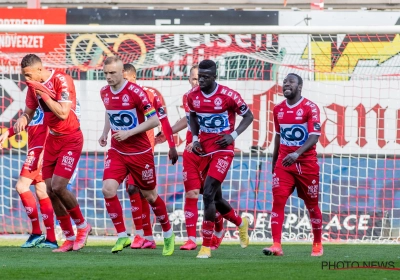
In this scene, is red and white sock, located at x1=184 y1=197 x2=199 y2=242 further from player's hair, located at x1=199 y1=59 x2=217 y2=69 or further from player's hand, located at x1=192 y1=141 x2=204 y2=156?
player's hair, located at x1=199 y1=59 x2=217 y2=69

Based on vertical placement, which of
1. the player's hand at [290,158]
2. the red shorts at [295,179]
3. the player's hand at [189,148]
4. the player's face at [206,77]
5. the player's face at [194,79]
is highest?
the player's face at [194,79]

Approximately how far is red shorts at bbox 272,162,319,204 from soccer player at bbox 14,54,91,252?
93.4 inches

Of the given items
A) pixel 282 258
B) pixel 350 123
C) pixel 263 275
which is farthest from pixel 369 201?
pixel 263 275

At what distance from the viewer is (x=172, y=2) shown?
19.4m

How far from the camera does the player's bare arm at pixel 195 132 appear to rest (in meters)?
10.6

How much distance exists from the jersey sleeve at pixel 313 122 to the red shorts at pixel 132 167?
1808 mm

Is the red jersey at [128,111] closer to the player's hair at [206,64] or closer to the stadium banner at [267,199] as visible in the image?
the player's hair at [206,64]

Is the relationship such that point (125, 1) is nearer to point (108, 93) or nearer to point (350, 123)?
point (350, 123)

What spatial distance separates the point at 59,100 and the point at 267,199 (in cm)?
619

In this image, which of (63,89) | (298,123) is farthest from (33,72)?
(298,123)

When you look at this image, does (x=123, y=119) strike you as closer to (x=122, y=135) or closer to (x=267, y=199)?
(x=122, y=135)

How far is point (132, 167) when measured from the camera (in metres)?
10.6

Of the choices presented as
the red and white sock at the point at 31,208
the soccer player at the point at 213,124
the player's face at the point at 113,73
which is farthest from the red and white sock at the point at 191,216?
the red and white sock at the point at 31,208

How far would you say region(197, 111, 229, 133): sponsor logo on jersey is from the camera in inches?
417
